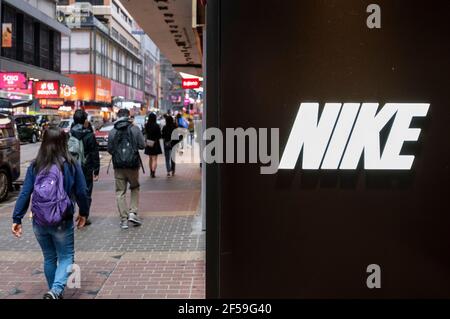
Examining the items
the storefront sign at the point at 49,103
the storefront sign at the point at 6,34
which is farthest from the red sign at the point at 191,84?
the storefront sign at the point at 49,103

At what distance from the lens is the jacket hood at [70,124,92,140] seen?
25.6ft

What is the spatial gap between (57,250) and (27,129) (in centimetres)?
3097

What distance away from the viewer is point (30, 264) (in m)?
6.18

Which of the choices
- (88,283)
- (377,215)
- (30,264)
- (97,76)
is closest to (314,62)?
(377,215)

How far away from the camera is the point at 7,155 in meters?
11.3

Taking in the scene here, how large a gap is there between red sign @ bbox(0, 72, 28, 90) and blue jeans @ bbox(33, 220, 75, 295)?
34662mm

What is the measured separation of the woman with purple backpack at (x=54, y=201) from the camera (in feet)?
14.8

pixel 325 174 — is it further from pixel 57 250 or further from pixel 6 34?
pixel 6 34

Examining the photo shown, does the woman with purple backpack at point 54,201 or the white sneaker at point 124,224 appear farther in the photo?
the white sneaker at point 124,224

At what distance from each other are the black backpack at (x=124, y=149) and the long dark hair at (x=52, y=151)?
300cm

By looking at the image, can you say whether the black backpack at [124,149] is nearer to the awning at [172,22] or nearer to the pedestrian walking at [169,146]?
the awning at [172,22]

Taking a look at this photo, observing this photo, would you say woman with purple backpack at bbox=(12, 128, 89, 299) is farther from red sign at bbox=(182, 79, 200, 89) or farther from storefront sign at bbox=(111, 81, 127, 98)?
storefront sign at bbox=(111, 81, 127, 98)

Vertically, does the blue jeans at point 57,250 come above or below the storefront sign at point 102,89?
below
